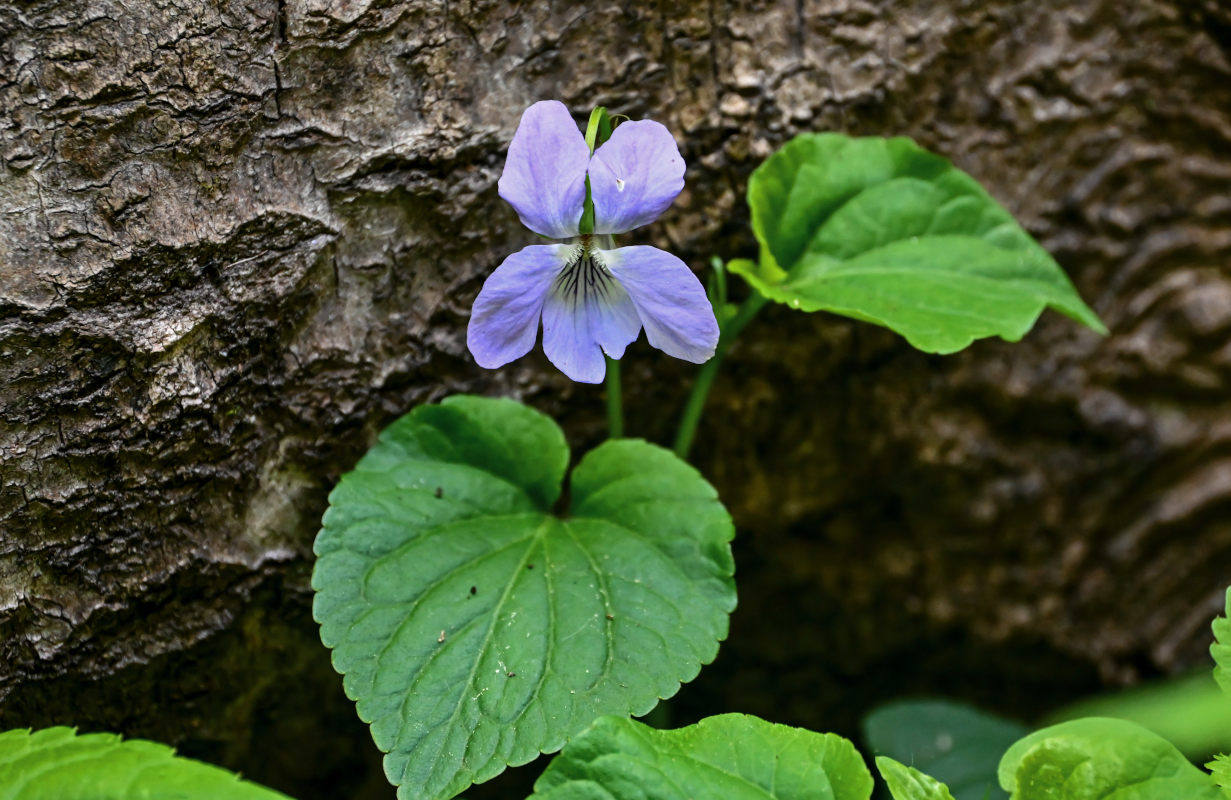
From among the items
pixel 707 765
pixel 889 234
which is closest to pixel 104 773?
pixel 707 765

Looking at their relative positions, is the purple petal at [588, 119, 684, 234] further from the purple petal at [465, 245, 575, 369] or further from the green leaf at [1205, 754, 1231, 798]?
the green leaf at [1205, 754, 1231, 798]

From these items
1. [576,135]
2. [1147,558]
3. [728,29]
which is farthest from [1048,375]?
[576,135]

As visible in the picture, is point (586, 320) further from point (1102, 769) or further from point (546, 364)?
point (1102, 769)

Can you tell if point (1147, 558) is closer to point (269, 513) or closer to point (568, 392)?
point (568, 392)

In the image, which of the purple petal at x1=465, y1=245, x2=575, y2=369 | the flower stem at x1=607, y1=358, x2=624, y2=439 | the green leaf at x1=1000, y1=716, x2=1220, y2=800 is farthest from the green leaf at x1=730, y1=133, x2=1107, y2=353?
the green leaf at x1=1000, y1=716, x2=1220, y2=800

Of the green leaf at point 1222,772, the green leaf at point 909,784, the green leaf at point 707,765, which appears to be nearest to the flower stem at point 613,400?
the green leaf at point 707,765
